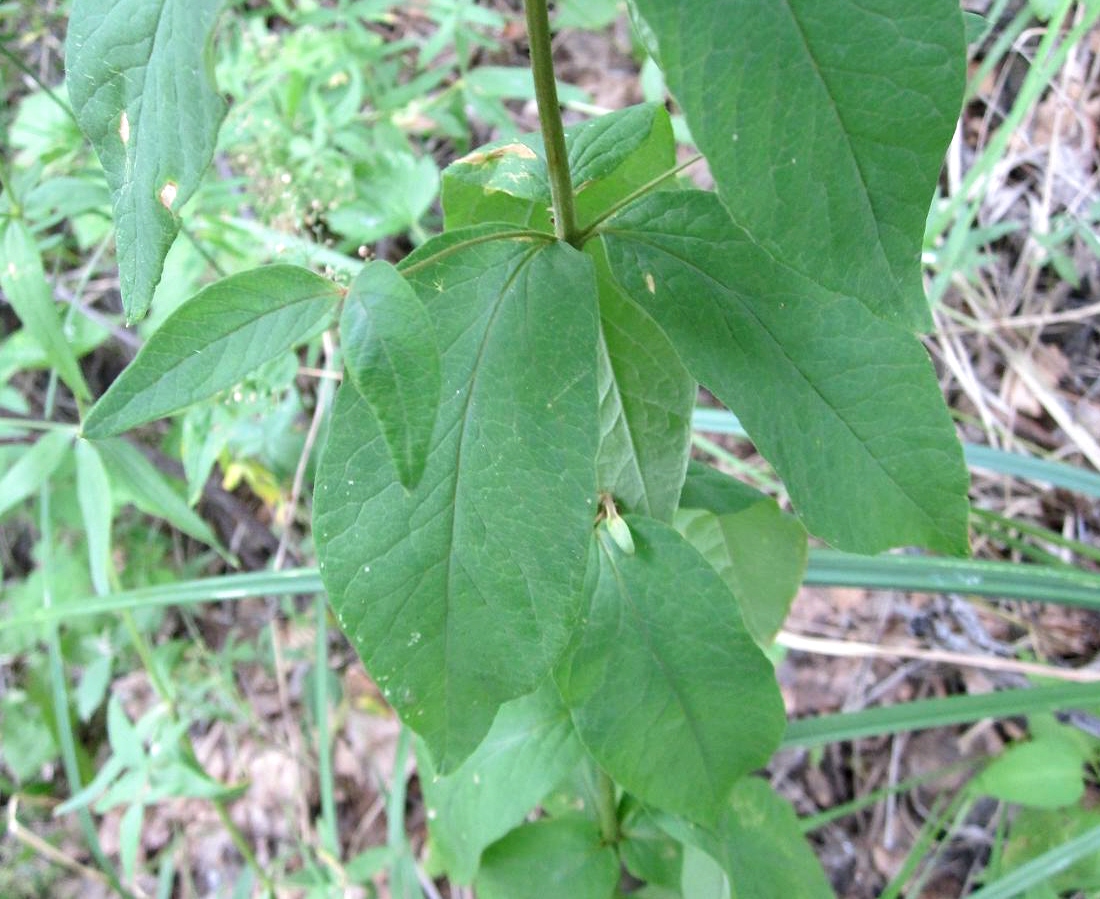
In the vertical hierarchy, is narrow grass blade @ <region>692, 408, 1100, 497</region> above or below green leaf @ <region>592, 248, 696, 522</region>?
below

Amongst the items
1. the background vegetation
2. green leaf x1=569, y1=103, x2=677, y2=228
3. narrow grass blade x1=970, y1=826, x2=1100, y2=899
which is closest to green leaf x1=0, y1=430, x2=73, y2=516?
the background vegetation

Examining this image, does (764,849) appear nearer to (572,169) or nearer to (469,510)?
(469,510)

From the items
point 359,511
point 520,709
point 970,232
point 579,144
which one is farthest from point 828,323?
point 970,232

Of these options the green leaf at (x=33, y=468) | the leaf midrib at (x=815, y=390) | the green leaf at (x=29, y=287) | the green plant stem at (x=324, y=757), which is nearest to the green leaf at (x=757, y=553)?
the leaf midrib at (x=815, y=390)

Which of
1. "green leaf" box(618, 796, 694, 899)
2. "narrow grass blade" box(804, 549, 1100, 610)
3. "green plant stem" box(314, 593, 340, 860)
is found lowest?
"green plant stem" box(314, 593, 340, 860)

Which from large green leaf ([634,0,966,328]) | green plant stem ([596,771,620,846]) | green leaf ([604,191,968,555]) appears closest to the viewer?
large green leaf ([634,0,966,328])

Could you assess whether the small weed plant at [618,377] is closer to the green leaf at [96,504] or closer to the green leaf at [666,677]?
the green leaf at [666,677]

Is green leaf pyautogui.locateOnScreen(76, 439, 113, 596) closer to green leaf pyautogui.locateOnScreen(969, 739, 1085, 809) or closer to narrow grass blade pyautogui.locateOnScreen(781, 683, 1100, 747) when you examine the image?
narrow grass blade pyautogui.locateOnScreen(781, 683, 1100, 747)

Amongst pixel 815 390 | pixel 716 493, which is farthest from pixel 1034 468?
pixel 815 390
